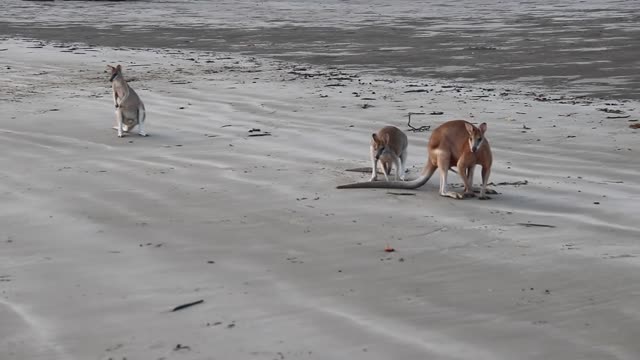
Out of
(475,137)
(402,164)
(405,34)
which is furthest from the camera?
(405,34)

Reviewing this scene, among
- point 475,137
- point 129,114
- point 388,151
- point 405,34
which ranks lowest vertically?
point 405,34

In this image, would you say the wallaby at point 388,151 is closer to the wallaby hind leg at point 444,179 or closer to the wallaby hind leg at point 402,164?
the wallaby hind leg at point 402,164

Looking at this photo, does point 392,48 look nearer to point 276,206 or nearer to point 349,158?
point 349,158

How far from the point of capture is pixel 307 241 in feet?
19.0

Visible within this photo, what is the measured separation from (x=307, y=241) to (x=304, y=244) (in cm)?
8

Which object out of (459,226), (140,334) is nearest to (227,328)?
(140,334)

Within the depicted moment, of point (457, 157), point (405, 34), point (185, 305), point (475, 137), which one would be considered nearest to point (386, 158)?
point (457, 157)

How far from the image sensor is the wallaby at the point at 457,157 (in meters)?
6.83

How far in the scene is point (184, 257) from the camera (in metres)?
5.46

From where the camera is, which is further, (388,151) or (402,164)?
(402,164)

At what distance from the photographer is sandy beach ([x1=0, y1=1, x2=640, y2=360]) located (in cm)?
424

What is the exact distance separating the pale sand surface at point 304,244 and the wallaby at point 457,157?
6.9 inches

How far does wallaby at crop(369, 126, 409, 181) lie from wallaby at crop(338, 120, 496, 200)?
0.32 meters

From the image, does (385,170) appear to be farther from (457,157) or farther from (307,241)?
(307,241)
